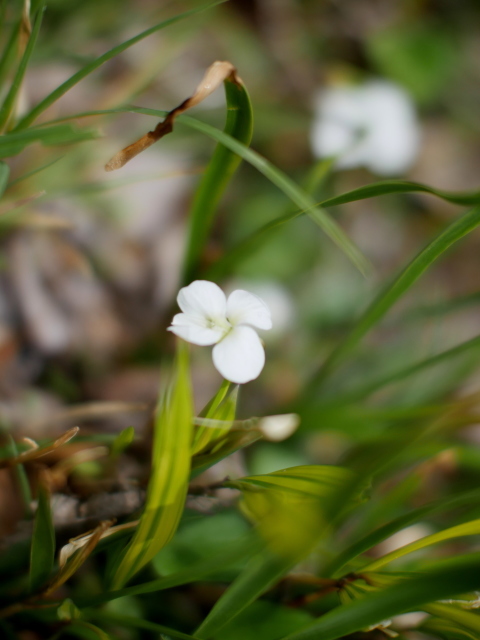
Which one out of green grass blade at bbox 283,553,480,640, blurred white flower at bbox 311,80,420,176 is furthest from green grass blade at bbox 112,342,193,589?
blurred white flower at bbox 311,80,420,176

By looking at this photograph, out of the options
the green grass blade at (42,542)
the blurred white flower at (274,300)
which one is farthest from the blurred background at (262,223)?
the green grass blade at (42,542)

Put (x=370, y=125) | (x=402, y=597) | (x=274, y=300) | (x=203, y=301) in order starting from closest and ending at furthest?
(x=402, y=597), (x=203, y=301), (x=274, y=300), (x=370, y=125)

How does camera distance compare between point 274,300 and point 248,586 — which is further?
point 274,300

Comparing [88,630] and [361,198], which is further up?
[361,198]

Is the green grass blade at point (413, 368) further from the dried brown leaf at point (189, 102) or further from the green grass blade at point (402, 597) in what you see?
the dried brown leaf at point (189, 102)

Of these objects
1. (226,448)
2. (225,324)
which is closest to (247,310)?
(225,324)

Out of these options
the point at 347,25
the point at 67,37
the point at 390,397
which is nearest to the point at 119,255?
the point at 67,37

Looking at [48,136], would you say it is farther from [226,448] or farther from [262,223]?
[262,223]
